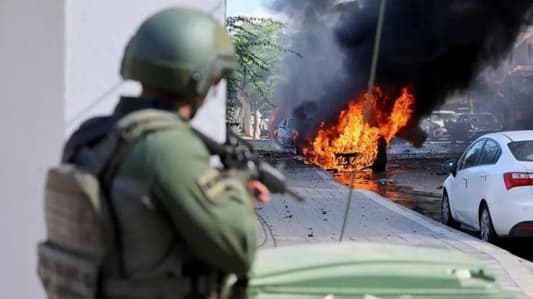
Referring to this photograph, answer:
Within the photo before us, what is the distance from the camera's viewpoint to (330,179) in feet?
54.1

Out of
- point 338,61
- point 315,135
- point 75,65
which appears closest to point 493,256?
point 75,65

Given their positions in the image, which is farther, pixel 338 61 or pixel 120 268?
pixel 338 61

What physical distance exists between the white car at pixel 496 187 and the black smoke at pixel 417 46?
1257 cm

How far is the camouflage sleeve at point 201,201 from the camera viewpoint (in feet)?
6.31

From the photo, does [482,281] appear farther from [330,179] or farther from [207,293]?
[330,179]

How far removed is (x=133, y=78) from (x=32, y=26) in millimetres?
2004

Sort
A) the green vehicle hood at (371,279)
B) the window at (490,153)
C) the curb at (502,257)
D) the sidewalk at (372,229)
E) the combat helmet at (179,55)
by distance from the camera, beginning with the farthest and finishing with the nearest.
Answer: the window at (490,153), the sidewalk at (372,229), the curb at (502,257), the green vehicle hood at (371,279), the combat helmet at (179,55)

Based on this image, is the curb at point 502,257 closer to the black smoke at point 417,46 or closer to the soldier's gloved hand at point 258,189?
the soldier's gloved hand at point 258,189

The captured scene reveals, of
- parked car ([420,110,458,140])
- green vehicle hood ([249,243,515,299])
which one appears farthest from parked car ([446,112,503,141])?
green vehicle hood ([249,243,515,299])

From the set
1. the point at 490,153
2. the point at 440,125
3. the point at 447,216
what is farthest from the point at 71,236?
the point at 440,125

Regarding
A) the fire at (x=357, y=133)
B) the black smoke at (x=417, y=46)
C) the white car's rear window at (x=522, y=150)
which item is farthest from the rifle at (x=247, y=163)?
the black smoke at (x=417, y=46)

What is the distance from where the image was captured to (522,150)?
30.5 ft

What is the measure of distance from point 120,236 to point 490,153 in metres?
8.39

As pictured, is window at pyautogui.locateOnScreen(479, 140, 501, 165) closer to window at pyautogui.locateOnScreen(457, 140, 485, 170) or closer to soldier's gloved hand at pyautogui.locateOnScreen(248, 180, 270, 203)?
window at pyautogui.locateOnScreen(457, 140, 485, 170)
